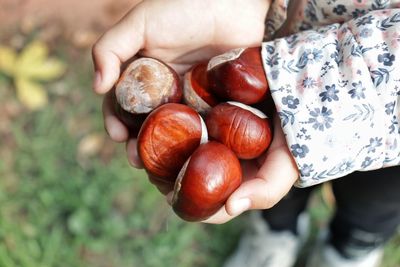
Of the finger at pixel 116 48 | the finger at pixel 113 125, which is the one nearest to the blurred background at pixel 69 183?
the finger at pixel 113 125

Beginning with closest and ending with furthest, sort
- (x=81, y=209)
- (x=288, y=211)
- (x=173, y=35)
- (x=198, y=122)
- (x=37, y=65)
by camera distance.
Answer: (x=198, y=122) < (x=173, y=35) < (x=288, y=211) < (x=81, y=209) < (x=37, y=65)

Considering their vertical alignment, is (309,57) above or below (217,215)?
above

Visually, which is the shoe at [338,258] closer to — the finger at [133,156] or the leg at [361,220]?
the leg at [361,220]

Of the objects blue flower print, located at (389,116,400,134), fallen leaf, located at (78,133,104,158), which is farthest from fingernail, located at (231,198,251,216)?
fallen leaf, located at (78,133,104,158)

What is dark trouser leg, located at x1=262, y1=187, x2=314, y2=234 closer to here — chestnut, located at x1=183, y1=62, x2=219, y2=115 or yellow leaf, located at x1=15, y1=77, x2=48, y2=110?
chestnut, located at x1=183, y1=62, x2=219, y2=115

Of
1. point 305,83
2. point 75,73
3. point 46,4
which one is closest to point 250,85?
point 305,83

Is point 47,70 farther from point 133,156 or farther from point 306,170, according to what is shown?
point 306,170

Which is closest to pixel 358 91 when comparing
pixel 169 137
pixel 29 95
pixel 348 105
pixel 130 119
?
pixel 348 105
